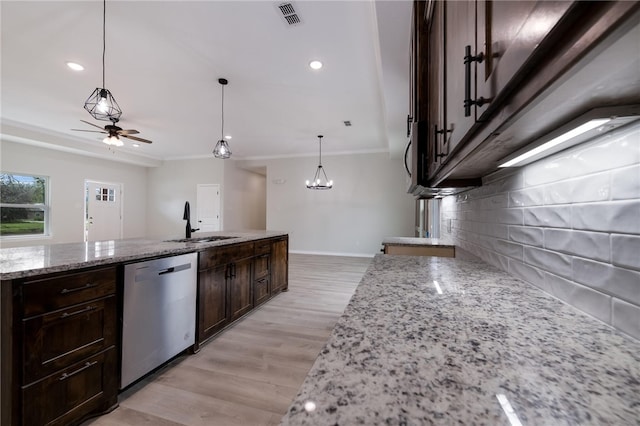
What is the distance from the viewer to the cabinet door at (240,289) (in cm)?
264

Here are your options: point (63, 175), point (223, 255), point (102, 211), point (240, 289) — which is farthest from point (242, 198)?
point (223, 255)

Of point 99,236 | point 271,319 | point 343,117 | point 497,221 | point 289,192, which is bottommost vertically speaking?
point 271,319

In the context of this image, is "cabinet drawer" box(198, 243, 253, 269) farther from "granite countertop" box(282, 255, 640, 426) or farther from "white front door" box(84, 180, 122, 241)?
"white front door" box(84, 180, 122, 241)

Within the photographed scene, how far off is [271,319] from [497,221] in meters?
2.42

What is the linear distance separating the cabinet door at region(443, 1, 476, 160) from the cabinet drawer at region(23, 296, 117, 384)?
194 cm

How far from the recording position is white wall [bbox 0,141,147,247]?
18.1 ft

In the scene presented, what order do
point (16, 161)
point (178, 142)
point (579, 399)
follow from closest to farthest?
1. point (579, 399)
2. point (16, 161)
3. point (178, 142)

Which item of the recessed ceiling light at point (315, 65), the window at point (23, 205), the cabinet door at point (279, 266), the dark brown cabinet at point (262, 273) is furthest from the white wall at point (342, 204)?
the window at point (23, 205)

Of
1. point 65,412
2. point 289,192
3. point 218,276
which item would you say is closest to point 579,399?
point 65,412

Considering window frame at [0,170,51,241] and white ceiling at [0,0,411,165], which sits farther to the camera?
window frame at [0,170,51,241]

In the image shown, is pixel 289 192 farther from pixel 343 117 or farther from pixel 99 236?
pixel 99 236

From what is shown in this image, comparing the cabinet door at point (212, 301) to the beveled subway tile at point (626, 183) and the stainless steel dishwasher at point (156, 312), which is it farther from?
the beveled subway tile at point (626, 183)

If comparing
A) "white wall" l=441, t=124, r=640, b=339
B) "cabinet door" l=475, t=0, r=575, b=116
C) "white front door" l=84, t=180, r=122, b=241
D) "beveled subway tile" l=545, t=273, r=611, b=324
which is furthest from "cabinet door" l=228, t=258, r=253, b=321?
"white front door" l=84, t=180, r=122, b=241

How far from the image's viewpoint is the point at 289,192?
25.8 feet
